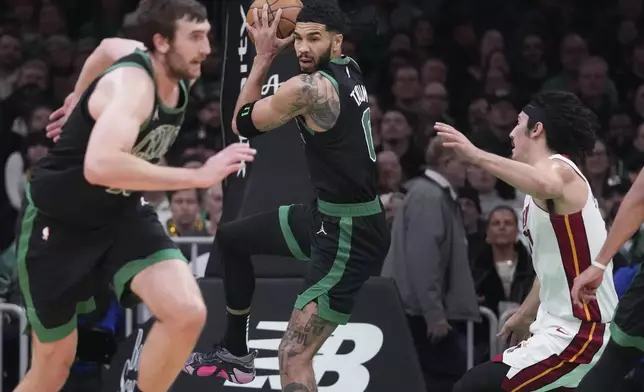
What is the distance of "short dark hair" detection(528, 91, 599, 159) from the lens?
20.8 feet

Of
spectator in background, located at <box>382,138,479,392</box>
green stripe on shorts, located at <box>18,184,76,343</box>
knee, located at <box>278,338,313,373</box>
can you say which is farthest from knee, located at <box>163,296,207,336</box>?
spectator in background, located at <box>382,138,479,392</box>

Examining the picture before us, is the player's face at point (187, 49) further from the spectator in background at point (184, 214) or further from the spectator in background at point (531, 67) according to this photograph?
the spectator in background at point (531, 67)

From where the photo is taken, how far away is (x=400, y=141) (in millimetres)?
10789

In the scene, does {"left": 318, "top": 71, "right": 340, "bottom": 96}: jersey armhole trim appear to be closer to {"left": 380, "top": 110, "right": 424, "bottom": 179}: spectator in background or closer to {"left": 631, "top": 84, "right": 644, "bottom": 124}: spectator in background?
{"left": 380, "top": 110, "right": 424, "bottom": 179}: spectator in background

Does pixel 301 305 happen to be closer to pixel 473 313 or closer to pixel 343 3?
pixel 473 313

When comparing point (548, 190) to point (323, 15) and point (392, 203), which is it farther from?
point (392, 203)

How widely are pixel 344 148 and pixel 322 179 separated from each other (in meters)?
0.20

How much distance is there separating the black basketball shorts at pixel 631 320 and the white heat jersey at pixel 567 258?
0.62 meters

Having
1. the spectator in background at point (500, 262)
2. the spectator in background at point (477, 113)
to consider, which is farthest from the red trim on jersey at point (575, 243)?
the spectator in background at point (477, 113)

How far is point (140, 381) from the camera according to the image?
6.07m

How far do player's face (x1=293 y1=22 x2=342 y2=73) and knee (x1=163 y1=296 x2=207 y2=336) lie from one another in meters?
1.44

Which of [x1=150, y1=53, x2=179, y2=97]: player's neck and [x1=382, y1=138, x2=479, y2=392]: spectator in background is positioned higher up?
[x1=150, y1=53, x2=179, y2=97]: player's neck

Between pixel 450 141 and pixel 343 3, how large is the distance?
7.20 metres

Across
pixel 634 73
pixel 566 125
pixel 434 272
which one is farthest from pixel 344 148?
pixel 634 73
